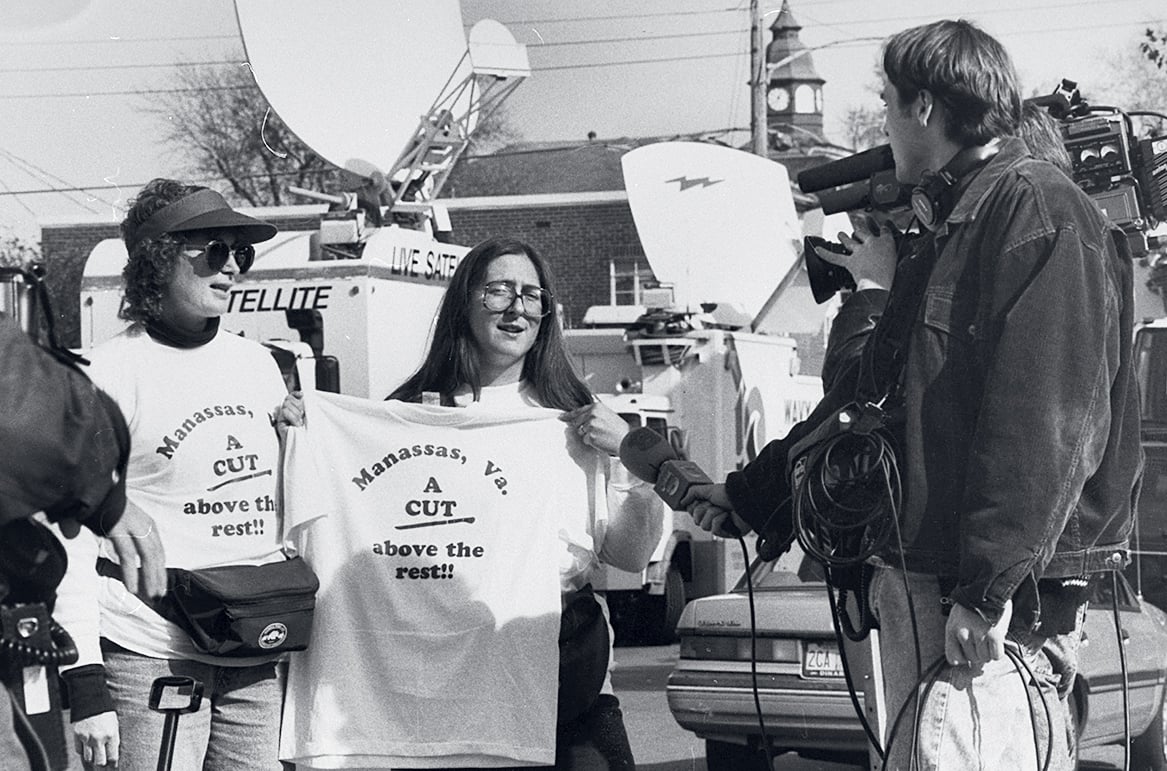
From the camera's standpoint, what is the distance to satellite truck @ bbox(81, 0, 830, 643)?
34.5ft

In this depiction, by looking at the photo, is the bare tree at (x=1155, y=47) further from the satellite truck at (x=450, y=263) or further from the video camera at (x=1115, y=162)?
the video camera at (x=1115, y=162)

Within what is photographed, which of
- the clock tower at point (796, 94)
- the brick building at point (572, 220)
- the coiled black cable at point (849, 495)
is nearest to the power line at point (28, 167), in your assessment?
the coiled black cable at point (849, 495)

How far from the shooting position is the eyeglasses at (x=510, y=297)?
4234mm

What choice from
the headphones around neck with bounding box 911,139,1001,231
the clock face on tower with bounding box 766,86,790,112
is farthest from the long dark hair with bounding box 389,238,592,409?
the clock face on tower with bounding box 766,86,790,112

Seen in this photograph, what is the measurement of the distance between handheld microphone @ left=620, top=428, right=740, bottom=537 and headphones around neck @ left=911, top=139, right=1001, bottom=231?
0.94 m

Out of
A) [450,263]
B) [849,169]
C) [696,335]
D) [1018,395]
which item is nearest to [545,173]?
[696,335]

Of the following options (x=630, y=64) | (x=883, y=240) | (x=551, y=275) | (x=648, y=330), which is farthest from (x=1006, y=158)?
(x=648, y=330)

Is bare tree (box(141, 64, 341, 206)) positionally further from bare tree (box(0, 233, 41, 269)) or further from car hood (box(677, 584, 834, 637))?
bare tree (box(0, 233, 41, 269))

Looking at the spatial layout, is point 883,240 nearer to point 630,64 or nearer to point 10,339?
point 10,339

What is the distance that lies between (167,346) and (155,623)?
25.8 inches

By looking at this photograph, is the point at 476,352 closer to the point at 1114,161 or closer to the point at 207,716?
the point at 207,716

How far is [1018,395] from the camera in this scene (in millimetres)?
3041

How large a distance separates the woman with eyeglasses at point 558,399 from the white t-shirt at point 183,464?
543 mm

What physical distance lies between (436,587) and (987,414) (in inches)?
64.5
